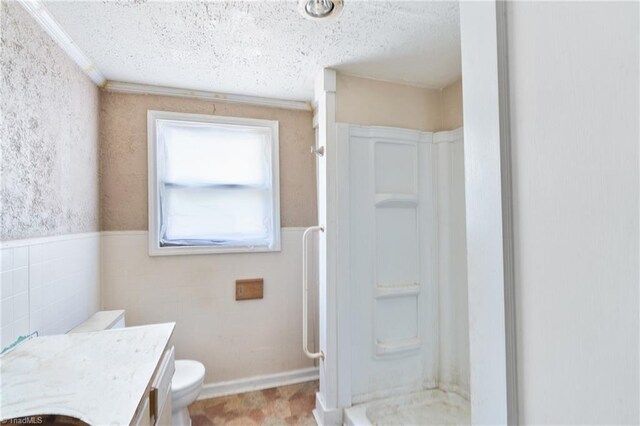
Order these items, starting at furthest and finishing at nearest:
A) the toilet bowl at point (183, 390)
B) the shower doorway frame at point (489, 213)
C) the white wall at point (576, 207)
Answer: the toilet bowl at point (183, 390) < the shower doorway frame at point (489, 213) < the white wall at point (576, 207)

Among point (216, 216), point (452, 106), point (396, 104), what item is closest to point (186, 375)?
point (216, 216)

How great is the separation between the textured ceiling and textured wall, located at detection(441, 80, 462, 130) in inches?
2.5

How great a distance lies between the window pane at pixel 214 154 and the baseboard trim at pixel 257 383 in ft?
4.95

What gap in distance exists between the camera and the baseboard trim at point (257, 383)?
2.21m

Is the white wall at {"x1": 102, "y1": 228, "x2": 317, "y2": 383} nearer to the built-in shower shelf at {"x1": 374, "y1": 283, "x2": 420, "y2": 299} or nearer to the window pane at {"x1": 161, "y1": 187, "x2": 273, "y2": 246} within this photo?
the window pane at {"x1": 161, "y1": 187, "x2": 273, "y2": 246}

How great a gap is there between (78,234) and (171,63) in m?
1.16

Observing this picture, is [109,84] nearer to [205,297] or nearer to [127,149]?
[127,149]

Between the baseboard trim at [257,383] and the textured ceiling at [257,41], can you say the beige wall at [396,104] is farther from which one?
the baseboard trim at [257,383]

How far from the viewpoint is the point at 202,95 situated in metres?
2.27

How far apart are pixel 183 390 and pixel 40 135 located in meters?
1.47

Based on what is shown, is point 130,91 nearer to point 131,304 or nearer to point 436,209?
point 131,304

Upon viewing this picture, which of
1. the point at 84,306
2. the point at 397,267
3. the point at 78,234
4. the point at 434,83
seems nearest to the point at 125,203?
the point at 78,234

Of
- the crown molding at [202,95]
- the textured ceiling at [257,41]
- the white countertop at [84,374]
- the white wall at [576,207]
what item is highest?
the textured ceiling at [257,41]

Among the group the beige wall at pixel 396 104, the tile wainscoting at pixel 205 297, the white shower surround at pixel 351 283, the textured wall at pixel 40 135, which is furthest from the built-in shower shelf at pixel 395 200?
the textured wall at pixel 40 135
